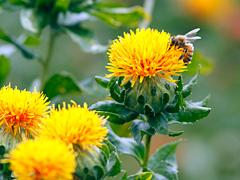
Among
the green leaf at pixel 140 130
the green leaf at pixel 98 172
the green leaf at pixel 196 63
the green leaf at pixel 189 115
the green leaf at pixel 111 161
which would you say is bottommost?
the green leaf at pixel 98 172

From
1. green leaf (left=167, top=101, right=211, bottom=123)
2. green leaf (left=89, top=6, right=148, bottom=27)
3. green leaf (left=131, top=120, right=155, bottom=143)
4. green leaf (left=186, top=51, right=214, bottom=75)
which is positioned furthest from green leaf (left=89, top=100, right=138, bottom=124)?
green leaf (left=89, top=6, right=148, bottom=27)

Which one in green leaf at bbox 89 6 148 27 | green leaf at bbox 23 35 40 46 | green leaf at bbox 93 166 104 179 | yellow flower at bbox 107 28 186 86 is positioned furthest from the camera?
green leaf at bbox 23 35 40 46

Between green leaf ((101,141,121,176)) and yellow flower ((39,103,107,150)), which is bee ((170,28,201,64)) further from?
yellow flower ((39,103,107,150))

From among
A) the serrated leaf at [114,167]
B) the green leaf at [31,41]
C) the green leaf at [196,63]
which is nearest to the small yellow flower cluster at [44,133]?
the serrated leaf at [114,167]

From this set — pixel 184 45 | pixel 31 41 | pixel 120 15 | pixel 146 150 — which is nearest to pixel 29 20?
pixel 31 41

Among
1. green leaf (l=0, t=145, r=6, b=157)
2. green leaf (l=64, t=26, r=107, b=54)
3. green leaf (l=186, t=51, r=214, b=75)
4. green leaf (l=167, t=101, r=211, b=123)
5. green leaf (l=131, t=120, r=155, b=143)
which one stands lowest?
green leaf (l=0, t=145, r=6, b=157)

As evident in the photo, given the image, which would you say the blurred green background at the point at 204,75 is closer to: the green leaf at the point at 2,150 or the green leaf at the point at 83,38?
the green leaf at the point at 83,38

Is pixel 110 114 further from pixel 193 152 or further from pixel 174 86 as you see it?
pixel 193 152
